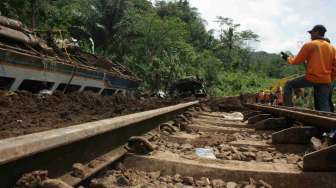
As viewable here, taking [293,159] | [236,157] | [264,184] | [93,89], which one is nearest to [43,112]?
[236,157]

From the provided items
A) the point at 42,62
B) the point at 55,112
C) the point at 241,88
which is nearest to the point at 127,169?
the point at 55,112

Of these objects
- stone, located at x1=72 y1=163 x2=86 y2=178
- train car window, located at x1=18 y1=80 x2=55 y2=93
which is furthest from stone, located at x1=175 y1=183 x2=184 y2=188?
train car window, located at x1=18 y1=80 x2=55 y2=93

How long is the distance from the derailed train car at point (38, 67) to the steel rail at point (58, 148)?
5.60 meters

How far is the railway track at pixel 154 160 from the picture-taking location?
1949 millimetres

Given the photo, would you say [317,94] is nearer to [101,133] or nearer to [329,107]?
[329,107]

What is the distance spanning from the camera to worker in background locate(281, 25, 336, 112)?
635 centimetres

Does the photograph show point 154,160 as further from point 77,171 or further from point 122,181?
point 77,171

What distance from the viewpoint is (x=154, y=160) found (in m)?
3.07

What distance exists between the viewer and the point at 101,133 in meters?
2.80

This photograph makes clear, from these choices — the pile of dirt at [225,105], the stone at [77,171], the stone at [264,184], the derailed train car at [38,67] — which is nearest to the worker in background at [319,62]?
the stone at [264,184]

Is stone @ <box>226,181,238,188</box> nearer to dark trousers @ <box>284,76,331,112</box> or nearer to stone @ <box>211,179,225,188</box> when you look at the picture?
stone @ <box>211,179,225,188</box>

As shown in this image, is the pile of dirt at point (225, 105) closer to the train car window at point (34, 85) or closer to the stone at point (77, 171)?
the train car window at point (34, 85)

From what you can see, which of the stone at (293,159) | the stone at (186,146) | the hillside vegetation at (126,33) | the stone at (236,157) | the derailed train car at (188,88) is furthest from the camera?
the hillside vegetation at (126,33)

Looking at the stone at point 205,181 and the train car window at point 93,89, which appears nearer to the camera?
the stone at point 205,181
